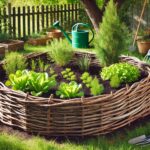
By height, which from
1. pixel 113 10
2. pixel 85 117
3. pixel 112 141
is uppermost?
pixel 113 10

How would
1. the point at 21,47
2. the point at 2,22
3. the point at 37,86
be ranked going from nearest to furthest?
1. the point at 37,86
2. the point at 21,47
3. the point at 2,22

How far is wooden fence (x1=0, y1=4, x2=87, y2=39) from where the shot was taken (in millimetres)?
10820

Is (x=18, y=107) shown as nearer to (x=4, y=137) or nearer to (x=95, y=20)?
(x=4, y=137)

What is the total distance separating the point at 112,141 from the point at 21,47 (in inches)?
216

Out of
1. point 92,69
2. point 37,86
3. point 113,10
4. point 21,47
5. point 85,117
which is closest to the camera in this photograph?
point 85,117

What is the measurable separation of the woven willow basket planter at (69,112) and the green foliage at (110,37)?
95 cm

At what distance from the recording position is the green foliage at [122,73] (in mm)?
4617

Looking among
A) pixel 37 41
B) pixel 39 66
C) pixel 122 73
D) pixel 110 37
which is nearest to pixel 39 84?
pixel 122 73

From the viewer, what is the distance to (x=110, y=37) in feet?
16.5

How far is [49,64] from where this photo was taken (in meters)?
5.41

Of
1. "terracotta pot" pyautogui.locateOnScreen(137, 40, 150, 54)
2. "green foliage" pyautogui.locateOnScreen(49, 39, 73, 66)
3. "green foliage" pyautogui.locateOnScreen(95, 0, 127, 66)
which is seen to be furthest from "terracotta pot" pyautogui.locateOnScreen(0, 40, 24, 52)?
"green foliage" pyautogui.locateOnScreen(95, 0, 127, 66)

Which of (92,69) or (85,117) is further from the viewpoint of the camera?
(92,69)

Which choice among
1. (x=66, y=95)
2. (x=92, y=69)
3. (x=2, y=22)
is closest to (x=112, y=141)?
(x=66, y=95)

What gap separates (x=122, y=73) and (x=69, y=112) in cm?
106
